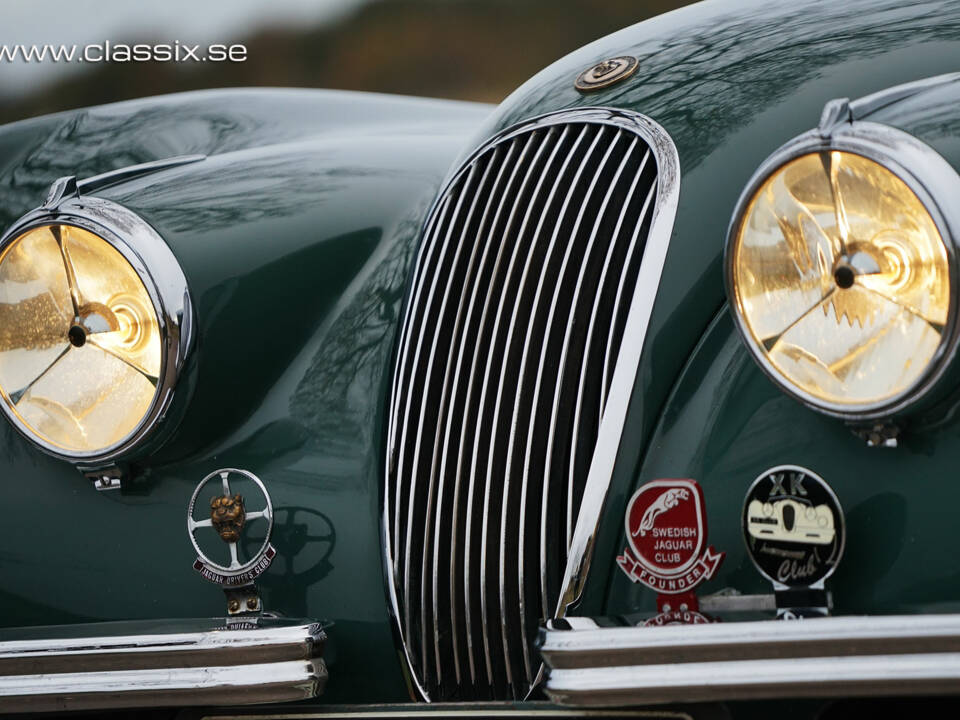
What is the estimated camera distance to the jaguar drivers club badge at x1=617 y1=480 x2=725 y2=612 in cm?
142

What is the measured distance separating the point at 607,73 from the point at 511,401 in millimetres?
556

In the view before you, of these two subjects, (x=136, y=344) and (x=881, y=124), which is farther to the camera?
(x=136, y=344)

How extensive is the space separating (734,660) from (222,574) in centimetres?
77

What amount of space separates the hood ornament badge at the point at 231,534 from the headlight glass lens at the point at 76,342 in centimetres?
15

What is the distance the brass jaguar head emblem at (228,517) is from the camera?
178 cm

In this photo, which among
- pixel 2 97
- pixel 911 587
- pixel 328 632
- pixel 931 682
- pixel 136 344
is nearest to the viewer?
pixel 931 682

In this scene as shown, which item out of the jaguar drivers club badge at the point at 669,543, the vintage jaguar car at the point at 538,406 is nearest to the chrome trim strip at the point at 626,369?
the vintage jaguar car at the point at 538,406

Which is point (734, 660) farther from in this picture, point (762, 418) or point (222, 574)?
point (222, 574)

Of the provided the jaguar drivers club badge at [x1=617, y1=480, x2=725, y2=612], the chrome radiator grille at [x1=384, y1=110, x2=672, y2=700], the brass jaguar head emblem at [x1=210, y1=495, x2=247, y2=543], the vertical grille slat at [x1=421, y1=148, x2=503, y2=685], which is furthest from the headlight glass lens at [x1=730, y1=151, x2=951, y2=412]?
the brass jaguar head emblem at [x1=210, y1=495, x2=247, y2=543]

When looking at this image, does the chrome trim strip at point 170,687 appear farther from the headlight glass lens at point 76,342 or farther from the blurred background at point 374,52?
the blurred background at point 374,52

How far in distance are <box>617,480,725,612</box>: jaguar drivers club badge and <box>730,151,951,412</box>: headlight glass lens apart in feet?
0.62

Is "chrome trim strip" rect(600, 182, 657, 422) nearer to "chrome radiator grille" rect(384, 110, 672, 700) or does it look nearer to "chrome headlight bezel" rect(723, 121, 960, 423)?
"chrome radiator grille" rect(384, 110, 672, 700)

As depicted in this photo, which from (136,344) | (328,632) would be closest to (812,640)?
(328,632)

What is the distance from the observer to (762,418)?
1487mm
